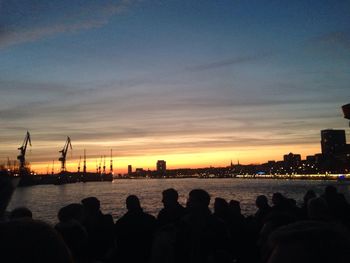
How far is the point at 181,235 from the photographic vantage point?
5121mm

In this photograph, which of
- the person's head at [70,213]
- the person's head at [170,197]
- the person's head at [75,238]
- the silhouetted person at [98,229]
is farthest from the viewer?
the person's head at [170,197]

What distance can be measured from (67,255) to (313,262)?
0.81 meters

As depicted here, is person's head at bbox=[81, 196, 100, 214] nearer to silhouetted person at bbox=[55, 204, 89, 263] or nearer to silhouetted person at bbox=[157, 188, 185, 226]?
silhouetted person at bbox=[157, 188, 185, 226]

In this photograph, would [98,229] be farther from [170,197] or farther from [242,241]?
[242,241]

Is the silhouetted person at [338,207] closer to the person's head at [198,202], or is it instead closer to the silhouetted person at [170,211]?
the silhouetted person at [170,211]

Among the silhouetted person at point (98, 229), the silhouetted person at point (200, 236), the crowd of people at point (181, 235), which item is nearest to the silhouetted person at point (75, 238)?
the crowd of people at point (181, 235)

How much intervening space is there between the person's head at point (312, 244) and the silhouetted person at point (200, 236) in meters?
3.88

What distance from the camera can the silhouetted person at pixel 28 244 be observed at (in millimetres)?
1146

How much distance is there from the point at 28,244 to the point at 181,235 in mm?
4137

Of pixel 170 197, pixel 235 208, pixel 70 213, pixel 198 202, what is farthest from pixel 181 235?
pixel 235 208

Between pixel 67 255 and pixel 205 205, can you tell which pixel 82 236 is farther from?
pixel 67 255

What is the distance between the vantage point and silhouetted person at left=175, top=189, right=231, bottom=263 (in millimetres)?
5074

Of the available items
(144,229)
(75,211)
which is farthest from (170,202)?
(75,211)

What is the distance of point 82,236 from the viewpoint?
3.99 metres
